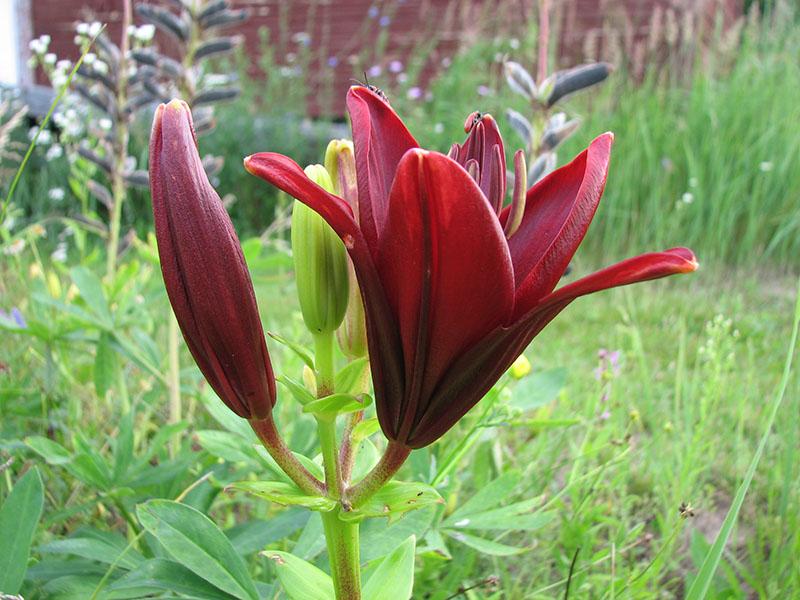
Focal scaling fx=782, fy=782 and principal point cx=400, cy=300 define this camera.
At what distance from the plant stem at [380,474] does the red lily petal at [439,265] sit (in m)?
0.06

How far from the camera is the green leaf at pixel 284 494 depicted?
1.83 feet

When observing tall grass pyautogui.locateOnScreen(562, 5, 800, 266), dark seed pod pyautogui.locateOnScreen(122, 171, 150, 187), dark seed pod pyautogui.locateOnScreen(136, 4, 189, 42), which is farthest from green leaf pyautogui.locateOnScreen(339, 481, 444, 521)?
tall grass pyautogui.locateOnScreen(562, 5, 800, 266)

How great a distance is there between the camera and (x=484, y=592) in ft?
3.74

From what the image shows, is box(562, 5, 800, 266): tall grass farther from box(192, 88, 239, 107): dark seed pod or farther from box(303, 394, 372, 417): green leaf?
box(303, 394, 372, 417): green leaf

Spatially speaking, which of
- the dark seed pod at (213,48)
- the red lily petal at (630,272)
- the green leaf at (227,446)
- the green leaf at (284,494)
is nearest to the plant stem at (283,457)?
the green leaf at (284,494)

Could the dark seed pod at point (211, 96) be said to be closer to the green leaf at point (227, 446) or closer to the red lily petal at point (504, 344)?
the green leaf at point (227, 446)

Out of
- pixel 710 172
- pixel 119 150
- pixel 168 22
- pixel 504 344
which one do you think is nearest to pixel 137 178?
pixel 119 150

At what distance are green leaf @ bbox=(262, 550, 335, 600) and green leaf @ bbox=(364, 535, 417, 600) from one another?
36 millimetres

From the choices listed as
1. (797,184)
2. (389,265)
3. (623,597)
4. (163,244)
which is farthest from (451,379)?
(797,184)

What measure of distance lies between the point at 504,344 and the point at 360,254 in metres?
0.11

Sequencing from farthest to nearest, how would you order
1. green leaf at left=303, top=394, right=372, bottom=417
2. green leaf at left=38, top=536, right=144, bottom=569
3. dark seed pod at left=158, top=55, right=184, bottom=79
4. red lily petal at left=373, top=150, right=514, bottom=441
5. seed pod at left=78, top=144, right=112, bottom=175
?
seed pod at left=78, top=144, right=112, bottom=175, dark seed pod at left=158, top=55, right=184, bottom=79, green leaf at left=38, top=536, right=144, bottom=569, green leaf at left=303, top=394, right=372, bottom=417, red lily petal at left=373, top=150, right=514, bottom=441

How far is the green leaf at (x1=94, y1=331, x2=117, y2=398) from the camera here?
1.27 m

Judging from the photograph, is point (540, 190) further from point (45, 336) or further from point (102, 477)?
point (45, 336)

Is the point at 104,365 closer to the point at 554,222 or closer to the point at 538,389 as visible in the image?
the point at 538,389
